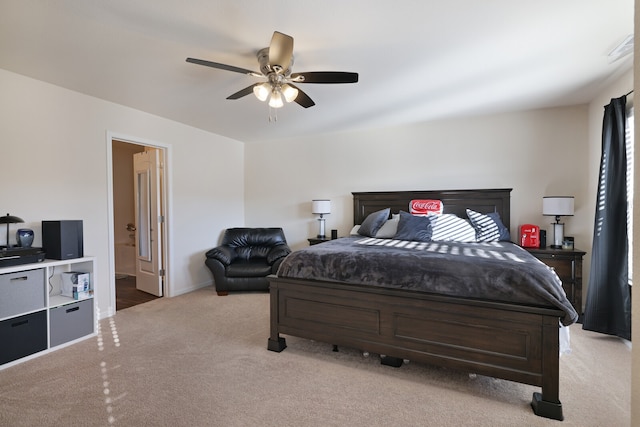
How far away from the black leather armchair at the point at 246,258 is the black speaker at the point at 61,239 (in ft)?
5.56

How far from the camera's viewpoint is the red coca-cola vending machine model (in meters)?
3.54

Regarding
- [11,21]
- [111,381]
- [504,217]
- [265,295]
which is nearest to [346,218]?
[265,295]

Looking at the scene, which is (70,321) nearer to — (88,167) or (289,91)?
(88,167)

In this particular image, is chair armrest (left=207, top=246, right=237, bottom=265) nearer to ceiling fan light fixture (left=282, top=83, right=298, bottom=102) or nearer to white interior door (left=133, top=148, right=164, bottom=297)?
white interior door (left=133, top=148, right=164, bottom=297)

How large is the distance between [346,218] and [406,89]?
2.31 meters

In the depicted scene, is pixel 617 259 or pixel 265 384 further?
pixel 617 259

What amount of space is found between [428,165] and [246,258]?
3.14 metres

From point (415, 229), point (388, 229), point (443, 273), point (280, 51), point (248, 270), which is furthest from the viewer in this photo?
point (248, 270)

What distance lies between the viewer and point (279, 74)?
2254 millimetres

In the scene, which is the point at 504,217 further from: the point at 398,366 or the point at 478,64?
the point at 398,366

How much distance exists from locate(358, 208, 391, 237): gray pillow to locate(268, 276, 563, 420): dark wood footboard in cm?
172

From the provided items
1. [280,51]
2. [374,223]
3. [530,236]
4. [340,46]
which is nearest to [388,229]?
[374,223]

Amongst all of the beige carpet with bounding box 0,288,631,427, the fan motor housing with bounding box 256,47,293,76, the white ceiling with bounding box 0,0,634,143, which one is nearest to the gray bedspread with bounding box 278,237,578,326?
the beige carpet with bounding box 0,288,631,427

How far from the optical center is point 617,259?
2.75 metres
